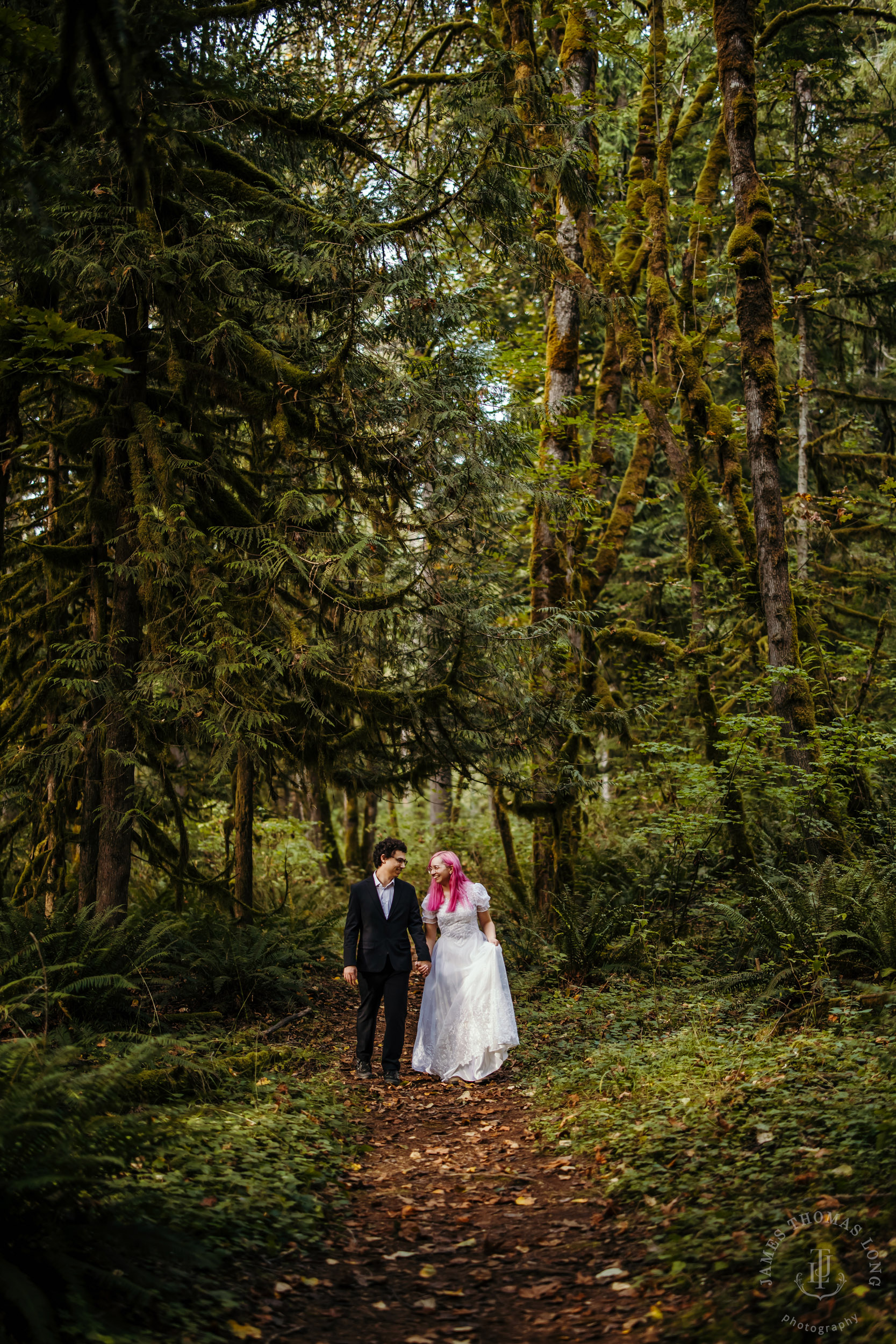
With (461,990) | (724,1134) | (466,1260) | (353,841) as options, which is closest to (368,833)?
(353,841)

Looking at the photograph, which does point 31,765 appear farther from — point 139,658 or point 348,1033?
point 348,1033

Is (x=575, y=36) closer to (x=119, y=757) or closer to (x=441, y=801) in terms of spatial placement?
(x=119, y=757)

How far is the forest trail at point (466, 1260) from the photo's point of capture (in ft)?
11.4

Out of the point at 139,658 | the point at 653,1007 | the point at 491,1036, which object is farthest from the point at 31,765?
the point at 653,1007

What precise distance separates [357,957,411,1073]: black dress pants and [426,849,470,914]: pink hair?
26.0 inches

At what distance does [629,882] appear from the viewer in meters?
10.9

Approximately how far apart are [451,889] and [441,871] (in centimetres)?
19

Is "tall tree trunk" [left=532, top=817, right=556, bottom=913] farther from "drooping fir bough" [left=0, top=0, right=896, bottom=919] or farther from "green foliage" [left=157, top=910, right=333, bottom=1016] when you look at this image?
"green foliage" [left=157, top=910, right=333, bottom=1016]

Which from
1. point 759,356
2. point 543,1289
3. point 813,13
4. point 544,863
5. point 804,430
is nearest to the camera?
point 543,1289

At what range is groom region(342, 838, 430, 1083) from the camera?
7016 millimetres
